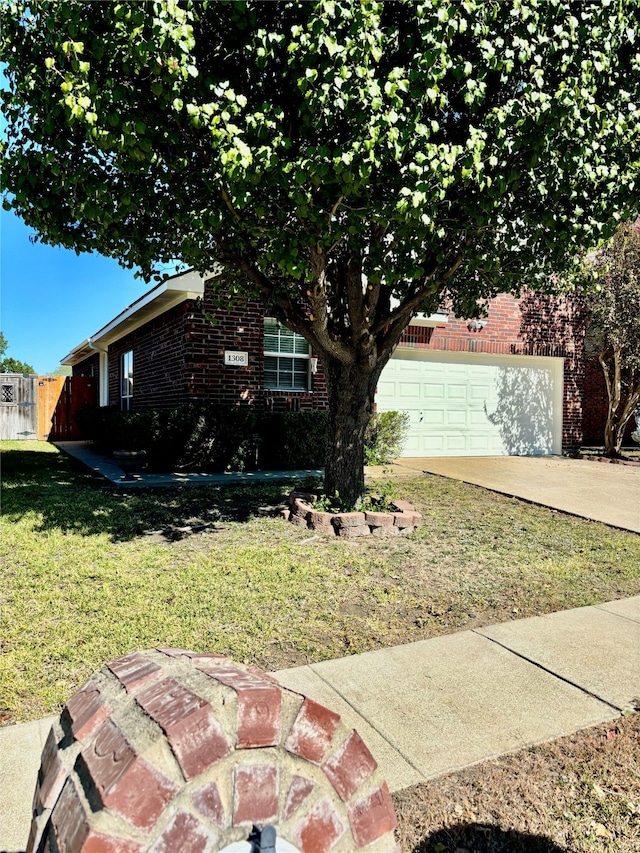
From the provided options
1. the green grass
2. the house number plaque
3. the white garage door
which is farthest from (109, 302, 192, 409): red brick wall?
the white garage door

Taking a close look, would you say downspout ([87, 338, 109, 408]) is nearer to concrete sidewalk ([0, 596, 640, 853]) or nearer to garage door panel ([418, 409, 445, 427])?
garage door panel ([418, 409, 445, 427])

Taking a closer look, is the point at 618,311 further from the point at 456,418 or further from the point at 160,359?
the point at 160,359

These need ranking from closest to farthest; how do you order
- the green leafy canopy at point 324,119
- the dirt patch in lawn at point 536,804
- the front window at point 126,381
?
the dirt patch in lawn at point 536,804 < the green leafy canopy at point 324,119 < the front window at point 126,381

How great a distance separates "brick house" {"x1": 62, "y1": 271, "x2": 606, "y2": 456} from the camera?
10250mm

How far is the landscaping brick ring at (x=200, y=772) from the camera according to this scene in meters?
1.02

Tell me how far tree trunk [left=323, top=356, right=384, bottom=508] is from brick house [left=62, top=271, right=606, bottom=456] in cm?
428

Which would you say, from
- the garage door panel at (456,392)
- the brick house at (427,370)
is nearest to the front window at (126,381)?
the brick house at (427,370)

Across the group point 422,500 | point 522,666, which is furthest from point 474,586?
point 422,500

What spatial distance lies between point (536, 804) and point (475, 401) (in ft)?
36.8

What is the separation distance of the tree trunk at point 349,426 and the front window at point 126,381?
912 centimetres

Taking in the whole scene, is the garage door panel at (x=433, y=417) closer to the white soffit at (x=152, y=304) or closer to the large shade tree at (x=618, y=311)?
the large shade tree at (x=618, y=311)

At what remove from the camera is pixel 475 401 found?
1277 centimetres

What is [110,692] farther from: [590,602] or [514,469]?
[514,469]

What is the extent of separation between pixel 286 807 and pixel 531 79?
198 inches
